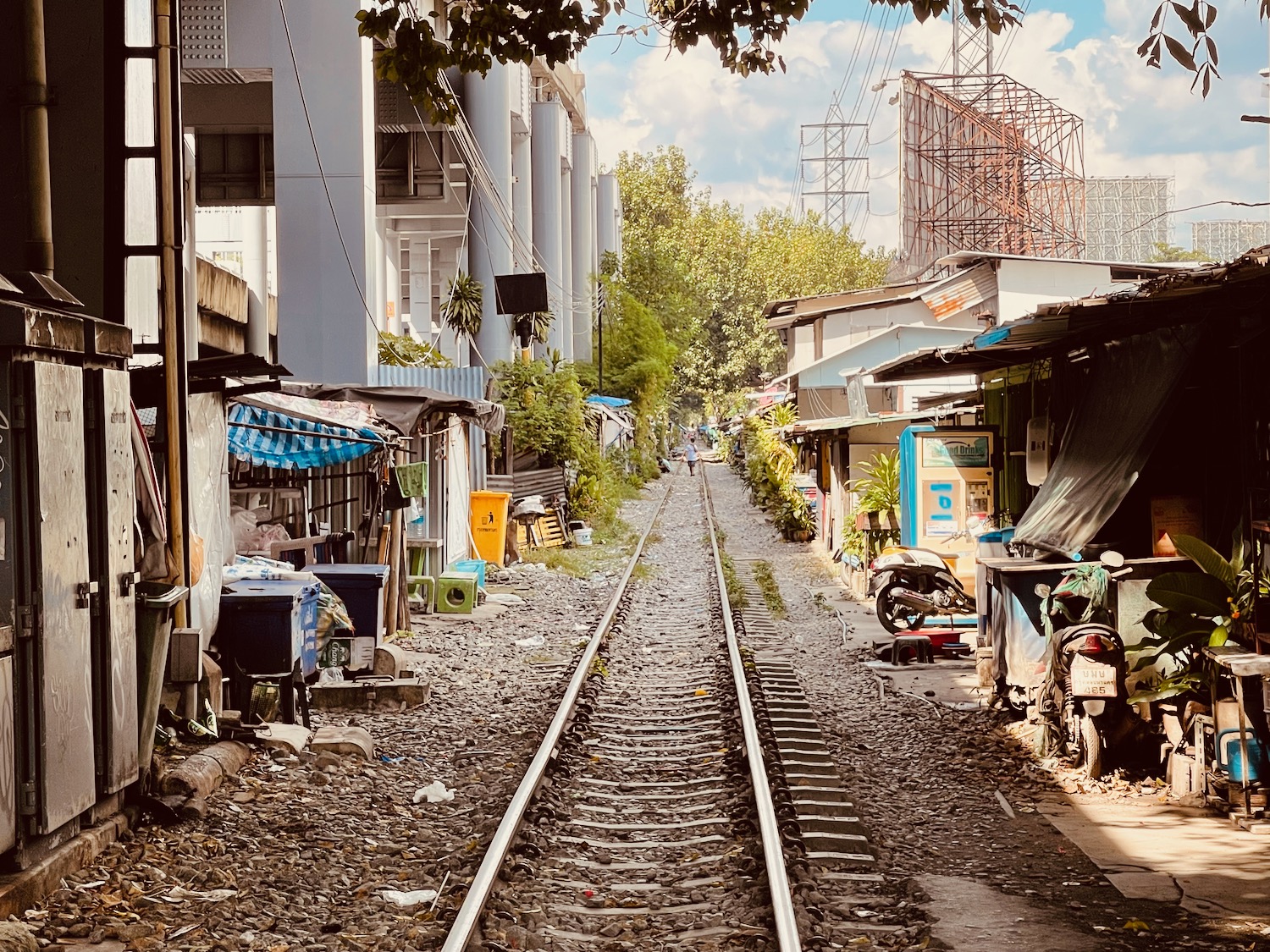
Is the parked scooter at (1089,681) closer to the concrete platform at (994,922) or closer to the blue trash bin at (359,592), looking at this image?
the concrete platform at (994,922)

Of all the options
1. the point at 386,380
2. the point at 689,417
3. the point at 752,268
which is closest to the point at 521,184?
the point at 386,380

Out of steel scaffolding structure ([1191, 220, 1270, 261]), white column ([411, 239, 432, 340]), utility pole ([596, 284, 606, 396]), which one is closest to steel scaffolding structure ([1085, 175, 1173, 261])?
steel scaffolding structure ([1191, 220, 1270, 261])

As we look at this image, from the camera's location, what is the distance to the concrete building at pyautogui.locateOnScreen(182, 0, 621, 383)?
20.9 metres

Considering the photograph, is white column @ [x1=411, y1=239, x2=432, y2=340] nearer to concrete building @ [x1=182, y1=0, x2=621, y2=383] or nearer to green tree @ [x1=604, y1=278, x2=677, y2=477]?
concrete building @ [x1=182, y1=0, x2=621, y2=383]

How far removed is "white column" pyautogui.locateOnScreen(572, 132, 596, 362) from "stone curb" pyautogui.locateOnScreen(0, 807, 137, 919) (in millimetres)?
51782

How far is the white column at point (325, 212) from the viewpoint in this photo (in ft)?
69.0

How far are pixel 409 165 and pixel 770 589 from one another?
1547 centimetres

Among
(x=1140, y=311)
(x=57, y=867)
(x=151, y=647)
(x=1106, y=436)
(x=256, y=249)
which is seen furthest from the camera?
(x=256, y=249)

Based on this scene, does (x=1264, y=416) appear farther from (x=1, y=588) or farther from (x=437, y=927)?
(x=1, y=588)

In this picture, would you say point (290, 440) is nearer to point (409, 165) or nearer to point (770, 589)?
point (770, 589)

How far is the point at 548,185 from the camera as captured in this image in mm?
47938

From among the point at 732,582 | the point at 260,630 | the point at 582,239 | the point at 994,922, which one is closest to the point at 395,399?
the point at 732,582

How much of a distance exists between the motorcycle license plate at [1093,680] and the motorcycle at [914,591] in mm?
6663

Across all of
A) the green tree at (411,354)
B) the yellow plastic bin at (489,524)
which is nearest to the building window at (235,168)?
the green tree at (411,354)
